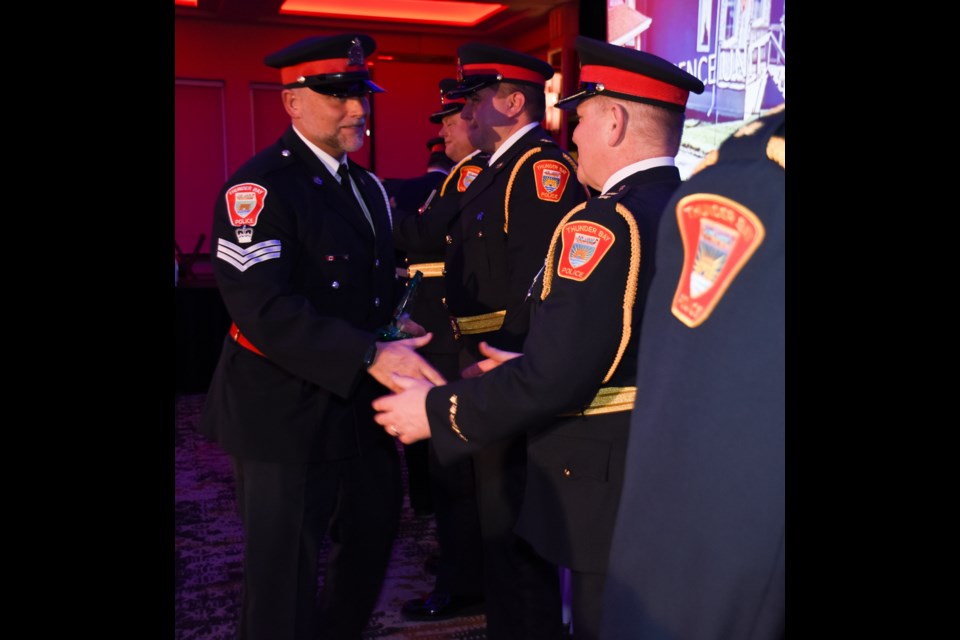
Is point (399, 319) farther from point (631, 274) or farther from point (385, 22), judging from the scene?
point (385, 22)

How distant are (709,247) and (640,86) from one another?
3.64ft

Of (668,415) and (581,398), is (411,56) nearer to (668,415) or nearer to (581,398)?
(581,398)

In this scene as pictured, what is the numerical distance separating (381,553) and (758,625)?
1.80 metres

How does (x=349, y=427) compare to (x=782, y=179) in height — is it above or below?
below

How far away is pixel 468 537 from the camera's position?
322cm

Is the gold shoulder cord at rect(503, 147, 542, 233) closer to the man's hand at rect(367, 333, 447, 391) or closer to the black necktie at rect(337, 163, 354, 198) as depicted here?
the black necktie at rect(337, 163, 354, 198)

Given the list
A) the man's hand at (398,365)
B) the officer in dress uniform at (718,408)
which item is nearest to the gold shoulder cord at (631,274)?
the man's hand at (398,365)

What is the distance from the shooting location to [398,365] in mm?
2111

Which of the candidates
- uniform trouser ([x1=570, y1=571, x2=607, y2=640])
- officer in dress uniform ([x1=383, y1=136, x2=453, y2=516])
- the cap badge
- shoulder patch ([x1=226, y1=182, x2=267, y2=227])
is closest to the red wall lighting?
officer in dress uniform ([x1=383, y1=136, x2=453, y2=516])

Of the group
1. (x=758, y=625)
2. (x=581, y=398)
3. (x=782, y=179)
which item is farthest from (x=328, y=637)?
(x=782, y=179)

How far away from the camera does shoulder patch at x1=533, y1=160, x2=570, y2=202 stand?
284cm

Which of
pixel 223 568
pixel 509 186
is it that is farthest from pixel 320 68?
pixel 223 568

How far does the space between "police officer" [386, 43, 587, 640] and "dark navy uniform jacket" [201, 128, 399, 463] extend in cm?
50

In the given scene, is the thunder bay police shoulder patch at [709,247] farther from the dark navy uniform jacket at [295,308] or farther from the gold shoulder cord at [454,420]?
the dark navy uniform jacket at [295,308]
